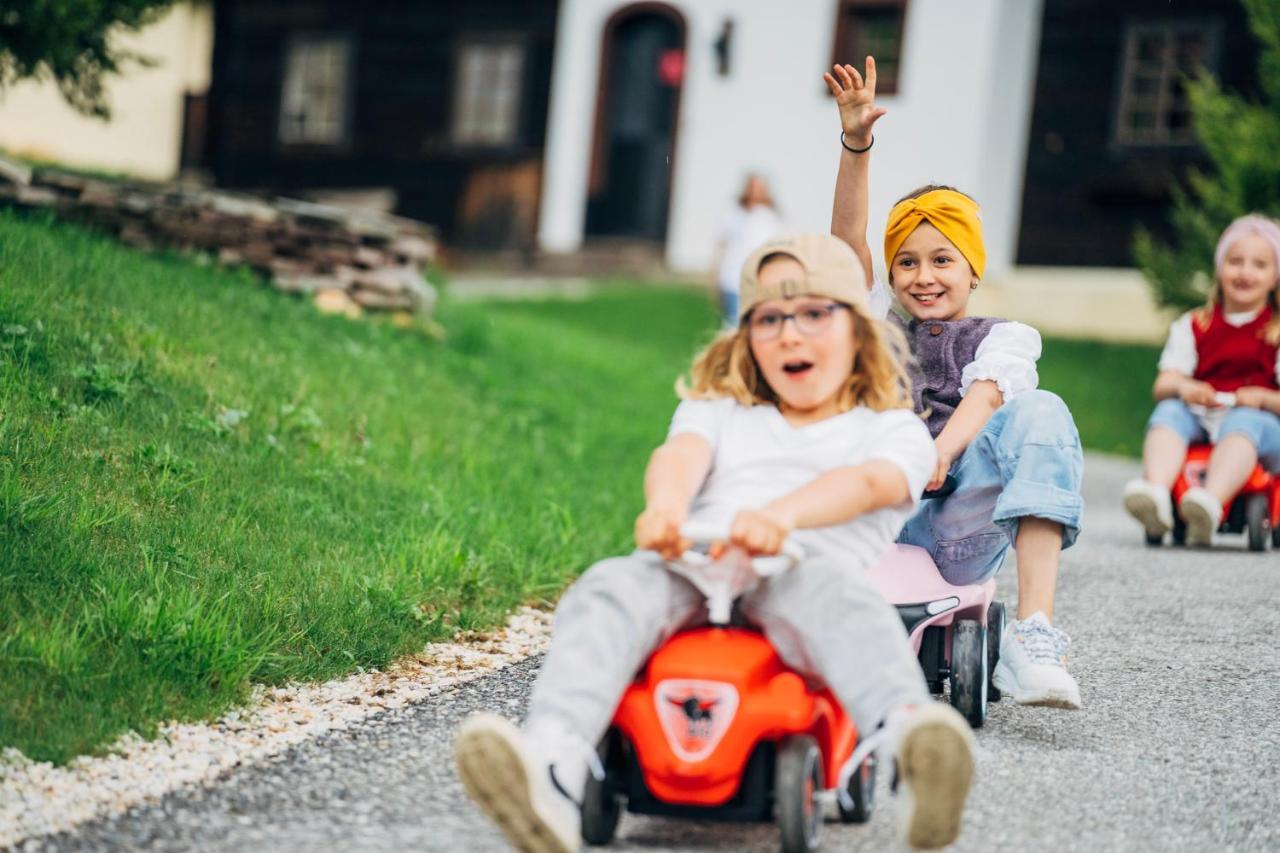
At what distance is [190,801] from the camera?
3184mm

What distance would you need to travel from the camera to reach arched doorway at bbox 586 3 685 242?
20.7 metres

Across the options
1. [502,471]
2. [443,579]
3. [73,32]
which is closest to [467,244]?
[73,32]

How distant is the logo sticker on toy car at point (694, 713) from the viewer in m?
2.90

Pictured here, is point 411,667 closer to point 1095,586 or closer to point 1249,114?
point 1095,586

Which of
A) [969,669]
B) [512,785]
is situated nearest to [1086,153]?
[969,669]

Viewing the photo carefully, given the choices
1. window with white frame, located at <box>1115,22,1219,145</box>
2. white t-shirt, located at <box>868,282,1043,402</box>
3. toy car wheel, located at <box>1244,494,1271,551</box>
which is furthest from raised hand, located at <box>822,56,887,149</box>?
window with white frame, located at <box>1115,22,1219,145</box>

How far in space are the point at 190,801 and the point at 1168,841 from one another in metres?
1.84

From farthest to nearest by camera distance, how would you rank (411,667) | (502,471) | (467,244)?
(467,244), (502,471), (411,667)

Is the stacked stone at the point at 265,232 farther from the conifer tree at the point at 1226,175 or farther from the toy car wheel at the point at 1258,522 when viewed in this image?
the conifer tree at the point at 1226,175

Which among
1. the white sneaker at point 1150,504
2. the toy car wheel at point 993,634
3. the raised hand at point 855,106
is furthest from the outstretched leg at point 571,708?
the white sneaker at point 1150,504

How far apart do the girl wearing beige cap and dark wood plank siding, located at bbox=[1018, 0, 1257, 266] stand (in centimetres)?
1568

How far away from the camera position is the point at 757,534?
9.57 ft

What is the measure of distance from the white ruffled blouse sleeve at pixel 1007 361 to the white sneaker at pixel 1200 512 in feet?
10.2

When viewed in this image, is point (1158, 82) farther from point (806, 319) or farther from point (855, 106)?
point (806, 319)
